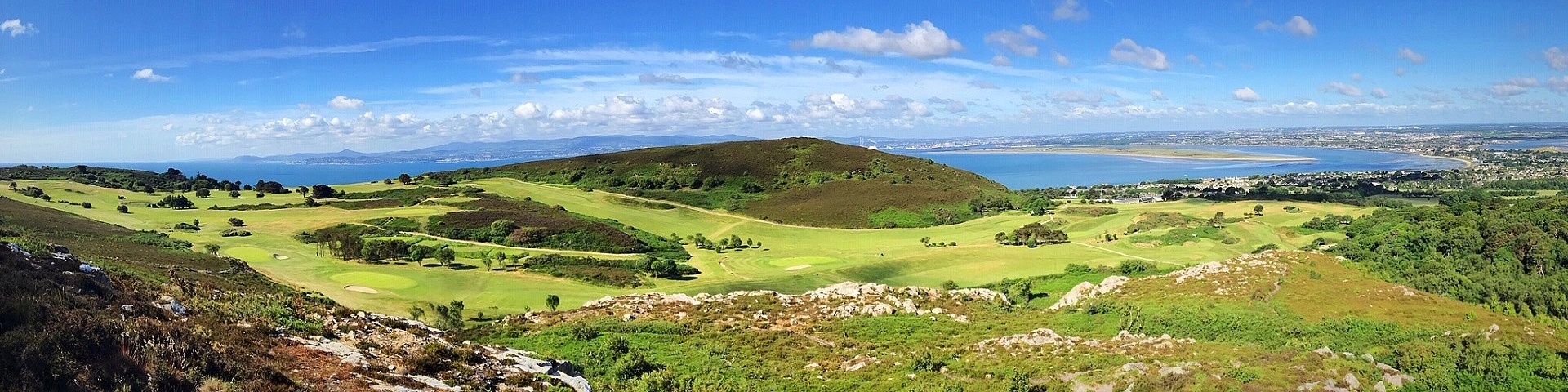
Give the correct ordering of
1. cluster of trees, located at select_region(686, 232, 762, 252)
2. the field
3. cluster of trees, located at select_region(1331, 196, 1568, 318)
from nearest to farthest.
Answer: cluster of trees, located at select_region(1331, 196, 1568, 318)
the field
cluster of trees, located at select_region(686, 232, 762, 252)

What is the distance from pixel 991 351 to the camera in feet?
76.9

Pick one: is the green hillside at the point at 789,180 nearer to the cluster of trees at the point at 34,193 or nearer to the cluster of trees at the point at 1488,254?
the cluster of trees at the point at 34,193

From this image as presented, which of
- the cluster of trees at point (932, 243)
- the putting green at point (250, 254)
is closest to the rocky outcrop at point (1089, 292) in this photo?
the cluster of trees at point (932, 243)

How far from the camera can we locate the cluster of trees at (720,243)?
249 ft

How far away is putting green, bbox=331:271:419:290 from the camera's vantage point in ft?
138

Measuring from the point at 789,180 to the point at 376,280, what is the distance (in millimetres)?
90020

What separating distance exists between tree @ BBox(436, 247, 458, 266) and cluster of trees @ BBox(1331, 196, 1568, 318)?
56.0 m

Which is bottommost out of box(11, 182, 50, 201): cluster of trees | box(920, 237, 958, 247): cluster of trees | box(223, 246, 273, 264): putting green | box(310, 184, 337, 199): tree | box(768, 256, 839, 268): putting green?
box(920, 237, 958, 247): cluster of trees

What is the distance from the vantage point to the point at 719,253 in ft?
235

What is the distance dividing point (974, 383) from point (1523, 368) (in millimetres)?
13149

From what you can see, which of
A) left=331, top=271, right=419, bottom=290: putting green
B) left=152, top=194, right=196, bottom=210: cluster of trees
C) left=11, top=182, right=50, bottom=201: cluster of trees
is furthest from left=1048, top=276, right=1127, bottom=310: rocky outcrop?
left=11, top=182, right=50, bottom=201: cluster of trees

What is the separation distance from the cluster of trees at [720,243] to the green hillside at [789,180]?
20.8m

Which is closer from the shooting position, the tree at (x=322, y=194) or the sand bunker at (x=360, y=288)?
the sand bunker at (x=360, y=288)

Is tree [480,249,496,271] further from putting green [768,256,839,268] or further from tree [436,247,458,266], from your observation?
putting green [768,256,839,268]
